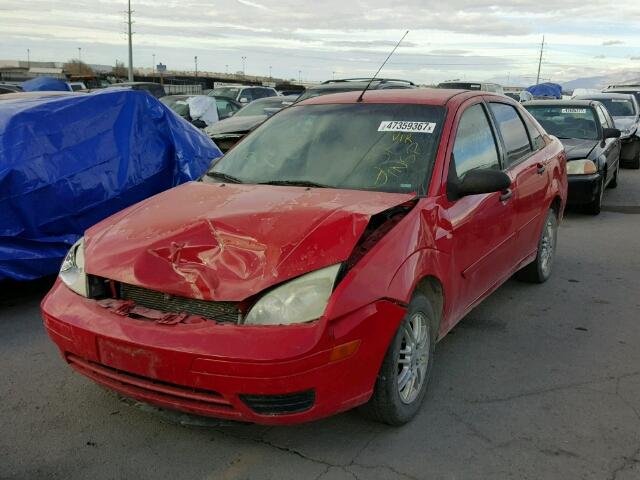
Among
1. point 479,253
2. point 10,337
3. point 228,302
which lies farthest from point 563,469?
point 10,337

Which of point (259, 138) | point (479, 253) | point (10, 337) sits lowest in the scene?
point (10, 337)

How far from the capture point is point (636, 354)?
4.05 meters

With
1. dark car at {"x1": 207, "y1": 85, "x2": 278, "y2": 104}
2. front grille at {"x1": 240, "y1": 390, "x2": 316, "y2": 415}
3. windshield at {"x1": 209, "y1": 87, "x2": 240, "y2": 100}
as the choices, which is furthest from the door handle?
windshield at {"x1": 209, "y1": 87, "x2": 240, "y2": 100}

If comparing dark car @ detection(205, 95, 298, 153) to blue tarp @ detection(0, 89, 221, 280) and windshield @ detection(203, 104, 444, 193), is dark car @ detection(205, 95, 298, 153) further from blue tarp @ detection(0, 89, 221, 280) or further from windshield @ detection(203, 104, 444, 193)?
windshield @ detection(203, 104, 444, 193)

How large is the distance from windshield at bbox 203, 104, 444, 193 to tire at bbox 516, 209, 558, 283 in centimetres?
210

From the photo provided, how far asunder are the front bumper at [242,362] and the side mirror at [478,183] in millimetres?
968

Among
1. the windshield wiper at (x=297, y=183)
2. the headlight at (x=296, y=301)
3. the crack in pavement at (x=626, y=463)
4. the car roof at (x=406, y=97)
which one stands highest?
the car roof at (x=406, y=97)

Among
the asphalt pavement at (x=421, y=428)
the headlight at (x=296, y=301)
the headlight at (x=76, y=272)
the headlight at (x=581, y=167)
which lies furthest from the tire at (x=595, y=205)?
the headlight at (x=76, y=272)

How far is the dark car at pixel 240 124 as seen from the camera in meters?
9.61

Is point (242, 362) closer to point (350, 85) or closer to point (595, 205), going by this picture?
point (595, 205)

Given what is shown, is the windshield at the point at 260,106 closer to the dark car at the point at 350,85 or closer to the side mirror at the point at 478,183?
the dark car at the point at 350,85

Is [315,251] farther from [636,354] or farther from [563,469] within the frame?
[636,354]

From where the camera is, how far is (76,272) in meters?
3.15

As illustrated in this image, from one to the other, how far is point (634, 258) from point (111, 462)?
5741mm
